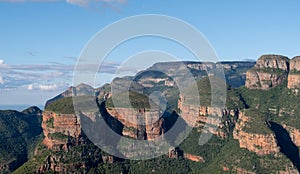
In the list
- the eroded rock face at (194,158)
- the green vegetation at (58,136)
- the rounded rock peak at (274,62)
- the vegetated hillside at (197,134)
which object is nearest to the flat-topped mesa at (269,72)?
the rounded rock peak at (274,62)

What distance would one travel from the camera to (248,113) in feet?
402

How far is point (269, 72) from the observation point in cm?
15250

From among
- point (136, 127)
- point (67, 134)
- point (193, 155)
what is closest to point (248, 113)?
point (193, 155)

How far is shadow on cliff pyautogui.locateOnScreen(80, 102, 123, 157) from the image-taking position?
114812 mm

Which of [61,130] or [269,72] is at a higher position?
[269,72]

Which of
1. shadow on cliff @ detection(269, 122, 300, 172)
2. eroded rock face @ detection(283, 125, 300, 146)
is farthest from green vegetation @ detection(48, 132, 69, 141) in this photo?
eroded rock face @ detection(283, 125, 300, 146)

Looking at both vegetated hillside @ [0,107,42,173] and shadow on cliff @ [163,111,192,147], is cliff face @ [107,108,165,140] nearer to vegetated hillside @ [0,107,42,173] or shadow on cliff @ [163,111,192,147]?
shadow on cliff @ [163,111,192,147]

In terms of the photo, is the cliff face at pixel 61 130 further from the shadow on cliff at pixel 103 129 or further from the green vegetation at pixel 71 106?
the shadow on cliff at pixel 103 129

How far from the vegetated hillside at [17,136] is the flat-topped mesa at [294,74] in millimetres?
86837

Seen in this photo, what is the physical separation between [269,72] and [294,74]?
358 inches

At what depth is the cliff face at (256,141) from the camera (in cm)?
11500

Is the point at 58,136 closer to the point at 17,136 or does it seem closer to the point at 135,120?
the point at 135,120

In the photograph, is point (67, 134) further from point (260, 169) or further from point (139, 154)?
point (260, 169)

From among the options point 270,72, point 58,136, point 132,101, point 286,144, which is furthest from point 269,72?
point 58,136
